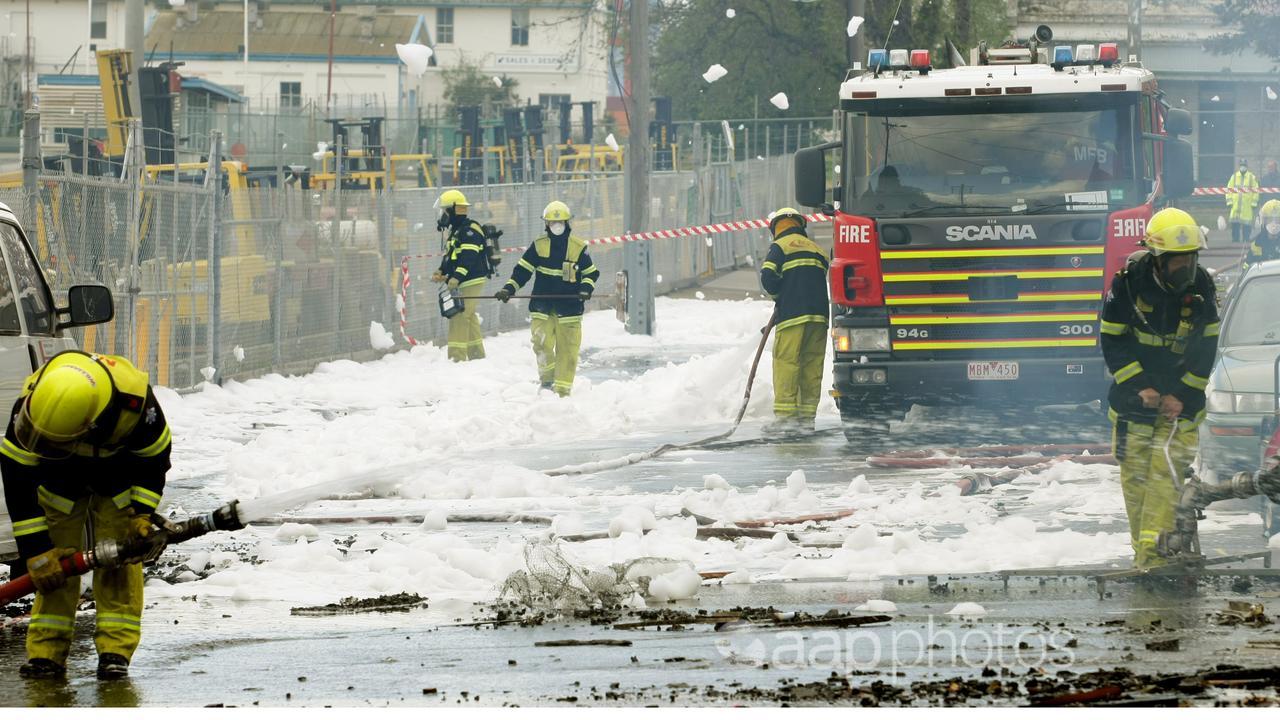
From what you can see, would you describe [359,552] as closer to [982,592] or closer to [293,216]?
[982,592]

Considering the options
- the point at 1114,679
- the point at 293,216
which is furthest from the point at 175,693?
the point at 293,216

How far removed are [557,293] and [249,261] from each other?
145 inches

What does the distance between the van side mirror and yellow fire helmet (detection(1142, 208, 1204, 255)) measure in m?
4.93

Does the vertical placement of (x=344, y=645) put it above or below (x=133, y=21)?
below

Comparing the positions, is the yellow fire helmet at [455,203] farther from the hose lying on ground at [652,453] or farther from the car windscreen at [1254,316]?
the car windscreen at [1254,316]

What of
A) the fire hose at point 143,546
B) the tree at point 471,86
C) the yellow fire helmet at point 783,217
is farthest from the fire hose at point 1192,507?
the tree at point 471,86

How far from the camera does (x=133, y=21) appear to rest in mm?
23375

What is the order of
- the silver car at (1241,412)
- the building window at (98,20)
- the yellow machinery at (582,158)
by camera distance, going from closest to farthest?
the silver car at (1241,412) → the yellow machinery at (582,158) → the building window at (98,20)

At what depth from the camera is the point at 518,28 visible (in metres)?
79.5

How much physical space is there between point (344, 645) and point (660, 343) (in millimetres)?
17774

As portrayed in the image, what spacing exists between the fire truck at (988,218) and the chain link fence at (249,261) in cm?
606

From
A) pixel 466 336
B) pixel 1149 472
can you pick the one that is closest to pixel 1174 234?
pixel 1149 472

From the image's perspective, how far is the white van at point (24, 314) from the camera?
7734 millimetres

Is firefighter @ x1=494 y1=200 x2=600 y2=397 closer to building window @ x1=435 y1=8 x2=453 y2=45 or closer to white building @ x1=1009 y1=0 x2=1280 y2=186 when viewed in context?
white building @ x1=1009 y1=0 x2=1280 y2=186
